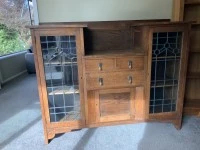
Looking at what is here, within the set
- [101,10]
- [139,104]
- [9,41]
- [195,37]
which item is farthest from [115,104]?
[9,41]

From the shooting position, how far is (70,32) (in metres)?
1.67

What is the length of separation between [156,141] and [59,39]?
141cm

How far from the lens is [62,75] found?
5.94ft

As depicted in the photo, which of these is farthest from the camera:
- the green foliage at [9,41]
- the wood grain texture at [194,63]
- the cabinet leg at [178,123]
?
the green foliage at [9,41]

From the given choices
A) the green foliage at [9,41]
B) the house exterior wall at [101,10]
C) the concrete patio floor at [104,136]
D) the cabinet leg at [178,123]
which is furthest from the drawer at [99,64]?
the green foliage at [9,41]

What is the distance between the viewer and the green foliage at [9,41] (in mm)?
4191

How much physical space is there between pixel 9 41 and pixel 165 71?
3915mm

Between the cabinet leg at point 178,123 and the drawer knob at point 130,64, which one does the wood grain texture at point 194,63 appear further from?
the drawer knob at point 130,64

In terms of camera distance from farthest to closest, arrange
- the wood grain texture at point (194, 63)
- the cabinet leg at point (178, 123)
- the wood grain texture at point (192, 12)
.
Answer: the wood grain texture at point (194, 63) < the wood grain texture at point (192, 12) < the cabinet leg at point (178, 123)

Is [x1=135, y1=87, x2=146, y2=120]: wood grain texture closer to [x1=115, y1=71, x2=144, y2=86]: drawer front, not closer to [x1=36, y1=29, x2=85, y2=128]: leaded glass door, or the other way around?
[x1=115, y1=71, x2=144, y2=86]: drawer front

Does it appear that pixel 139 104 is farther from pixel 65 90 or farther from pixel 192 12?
pixel 192 12

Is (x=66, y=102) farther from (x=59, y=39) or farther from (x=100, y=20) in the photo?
(x=100, y=20)

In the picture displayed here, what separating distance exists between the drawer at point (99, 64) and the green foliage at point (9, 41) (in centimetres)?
323

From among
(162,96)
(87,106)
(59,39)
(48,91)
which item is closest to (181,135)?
(162,96)
